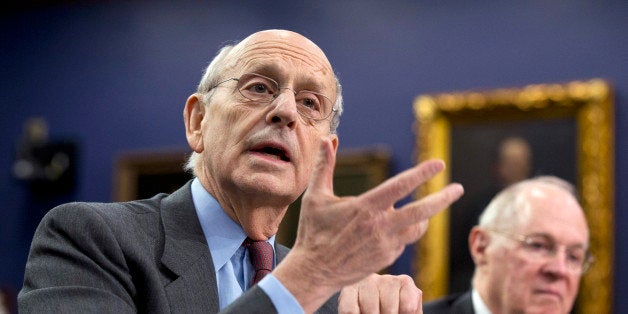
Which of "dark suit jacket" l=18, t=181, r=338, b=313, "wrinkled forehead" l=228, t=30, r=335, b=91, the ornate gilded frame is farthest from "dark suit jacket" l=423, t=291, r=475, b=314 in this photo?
"dark suit jacket" l=18, t=181, r=338, b=313

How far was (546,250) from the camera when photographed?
4.14m

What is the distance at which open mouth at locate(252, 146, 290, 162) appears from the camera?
2.35m

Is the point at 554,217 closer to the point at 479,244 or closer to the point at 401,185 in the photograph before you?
the point at 479,244

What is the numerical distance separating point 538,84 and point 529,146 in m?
0.38

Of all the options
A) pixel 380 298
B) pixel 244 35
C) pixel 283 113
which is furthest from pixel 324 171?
pixel 244 35

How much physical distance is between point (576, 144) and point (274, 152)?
3.29 metres

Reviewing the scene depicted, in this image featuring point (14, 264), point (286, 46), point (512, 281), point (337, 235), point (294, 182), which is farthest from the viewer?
point (14, 264)

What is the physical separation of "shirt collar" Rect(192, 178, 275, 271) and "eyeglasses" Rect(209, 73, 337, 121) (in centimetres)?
30

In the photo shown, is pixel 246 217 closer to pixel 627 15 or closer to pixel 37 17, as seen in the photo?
pixel 627 15

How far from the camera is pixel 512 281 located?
414 cm

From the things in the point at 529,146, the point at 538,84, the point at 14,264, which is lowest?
the point at 14,264

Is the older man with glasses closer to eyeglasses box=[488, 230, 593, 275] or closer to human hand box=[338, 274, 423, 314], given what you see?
eyeglasses box=[488, 230, 593, 275]

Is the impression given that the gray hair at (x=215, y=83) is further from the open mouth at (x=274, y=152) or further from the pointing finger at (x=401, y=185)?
the pointing finger at (x=401, y=185)

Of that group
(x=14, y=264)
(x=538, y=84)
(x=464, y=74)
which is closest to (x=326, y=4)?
(x=464, y=74)
